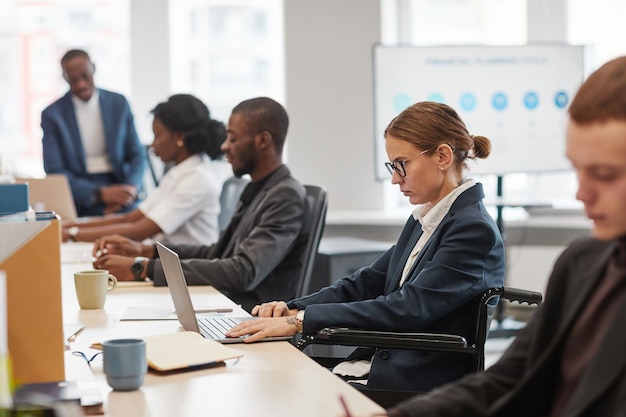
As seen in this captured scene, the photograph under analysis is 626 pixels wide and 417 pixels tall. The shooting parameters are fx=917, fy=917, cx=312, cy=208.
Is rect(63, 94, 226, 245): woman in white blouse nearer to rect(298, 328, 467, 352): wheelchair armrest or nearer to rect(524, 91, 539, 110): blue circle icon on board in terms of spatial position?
rect(298, 328, 467, 352): wheelchair armrest

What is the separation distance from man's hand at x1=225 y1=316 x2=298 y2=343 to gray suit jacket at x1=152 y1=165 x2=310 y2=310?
33.7 inches

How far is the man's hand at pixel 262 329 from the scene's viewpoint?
197 cm

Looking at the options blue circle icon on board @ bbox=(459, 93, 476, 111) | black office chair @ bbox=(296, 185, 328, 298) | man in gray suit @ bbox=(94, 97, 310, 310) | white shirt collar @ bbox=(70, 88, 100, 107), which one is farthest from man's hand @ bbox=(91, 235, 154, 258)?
blue circle icon on board @ bbox=(459, 93, 476, 111)

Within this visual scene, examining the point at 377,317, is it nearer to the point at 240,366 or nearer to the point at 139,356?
the point at 240,366

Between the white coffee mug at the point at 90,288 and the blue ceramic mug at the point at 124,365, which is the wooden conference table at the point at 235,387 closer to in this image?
the blue ceramic mug at the point at 124,365

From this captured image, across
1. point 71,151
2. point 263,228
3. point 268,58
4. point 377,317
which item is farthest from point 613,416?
point 268,58

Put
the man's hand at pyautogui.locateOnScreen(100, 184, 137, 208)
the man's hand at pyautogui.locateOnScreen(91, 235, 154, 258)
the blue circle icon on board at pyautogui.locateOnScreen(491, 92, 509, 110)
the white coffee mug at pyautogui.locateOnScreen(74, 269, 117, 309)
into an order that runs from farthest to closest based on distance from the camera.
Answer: the blue circle icon on board at pyautogui.locateOnScreen(491, 92, 509, 110), the man's hand at pyautogui.locateOnScreen(100, 184, 137, 208), the man's hand at pyautogui.locateOnScreen(91, 235, 154, 258), the white coffee mug at pyautogui.locateOnScreen(74, 269, 117, 309)

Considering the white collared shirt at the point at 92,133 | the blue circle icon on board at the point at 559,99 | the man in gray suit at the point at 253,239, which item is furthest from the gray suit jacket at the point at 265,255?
the blue circle icon on board at the point at 559,99

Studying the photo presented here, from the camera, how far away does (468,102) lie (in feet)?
16.7

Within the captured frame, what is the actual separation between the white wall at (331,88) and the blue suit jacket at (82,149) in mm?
1013

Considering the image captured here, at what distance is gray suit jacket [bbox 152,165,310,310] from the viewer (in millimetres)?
2893

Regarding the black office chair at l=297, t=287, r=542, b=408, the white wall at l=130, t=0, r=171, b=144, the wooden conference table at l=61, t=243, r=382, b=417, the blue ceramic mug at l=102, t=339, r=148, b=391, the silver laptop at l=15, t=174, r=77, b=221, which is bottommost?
the black office chair at l=297, t=287, r=542, b=408

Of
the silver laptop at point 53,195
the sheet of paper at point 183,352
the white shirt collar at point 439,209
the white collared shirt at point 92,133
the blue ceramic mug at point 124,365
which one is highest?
the white collared shirt at point 92,133

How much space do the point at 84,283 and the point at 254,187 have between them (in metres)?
0.95
